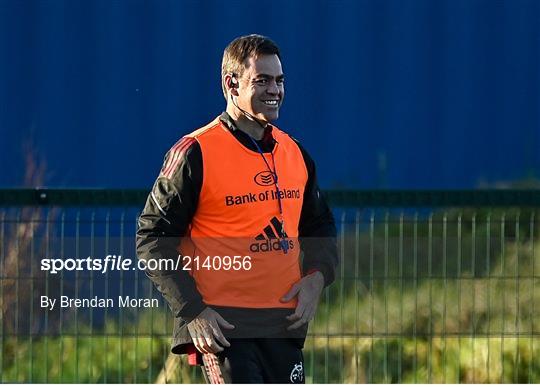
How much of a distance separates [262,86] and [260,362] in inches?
36.0

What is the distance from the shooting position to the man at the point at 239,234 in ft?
14.3

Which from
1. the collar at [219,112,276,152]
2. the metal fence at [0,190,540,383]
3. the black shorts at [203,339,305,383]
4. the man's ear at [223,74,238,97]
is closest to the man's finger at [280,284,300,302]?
the black shorts at [203,339,305,383]

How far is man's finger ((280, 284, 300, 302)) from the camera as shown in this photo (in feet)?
14.8

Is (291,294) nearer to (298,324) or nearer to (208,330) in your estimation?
(298,324)

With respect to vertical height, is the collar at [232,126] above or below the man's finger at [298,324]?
above

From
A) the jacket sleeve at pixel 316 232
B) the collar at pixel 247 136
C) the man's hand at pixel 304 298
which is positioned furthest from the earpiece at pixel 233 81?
the man's hand at pixel 304 298

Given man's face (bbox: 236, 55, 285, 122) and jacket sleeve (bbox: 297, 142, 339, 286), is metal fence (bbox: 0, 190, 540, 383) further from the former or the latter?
man's face (bbox: 236, 55, 285, 122)

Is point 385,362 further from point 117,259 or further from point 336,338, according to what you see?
point 117,259

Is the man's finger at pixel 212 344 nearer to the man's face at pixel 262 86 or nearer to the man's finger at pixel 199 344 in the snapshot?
the man's finger at pixel 199 344

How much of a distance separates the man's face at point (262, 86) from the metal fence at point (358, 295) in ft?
7.91

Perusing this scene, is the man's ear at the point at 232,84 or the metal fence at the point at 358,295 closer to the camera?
the man's ear at the point at 232,84

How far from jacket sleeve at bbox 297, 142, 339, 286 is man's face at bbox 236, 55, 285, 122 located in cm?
31

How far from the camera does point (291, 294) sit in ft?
14.8

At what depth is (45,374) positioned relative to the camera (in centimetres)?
694
